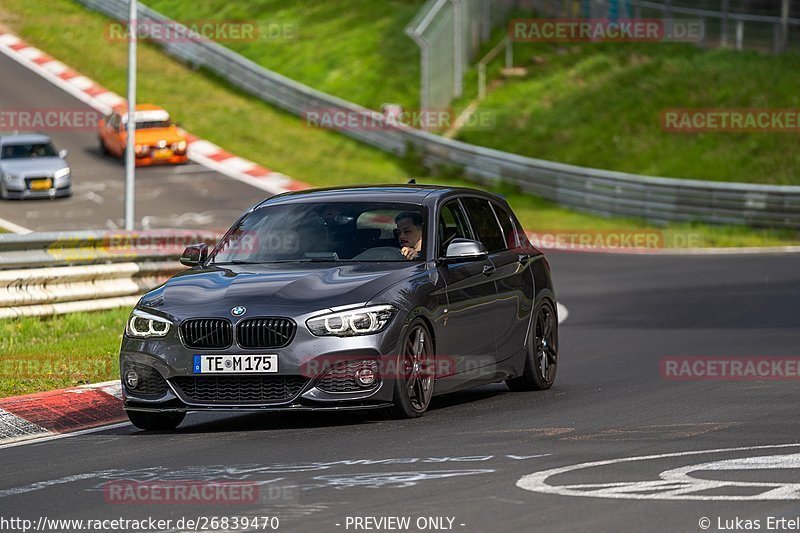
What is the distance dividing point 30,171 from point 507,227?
2438 centimetres

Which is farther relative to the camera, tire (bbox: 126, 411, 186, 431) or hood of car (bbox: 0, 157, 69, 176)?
hood of car (bbox: 0, 157, 69, 176)

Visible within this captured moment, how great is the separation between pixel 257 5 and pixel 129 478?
48388mm

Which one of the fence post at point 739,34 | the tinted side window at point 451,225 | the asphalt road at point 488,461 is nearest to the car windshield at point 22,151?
the fence post at point 739,34

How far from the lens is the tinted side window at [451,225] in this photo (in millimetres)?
11477

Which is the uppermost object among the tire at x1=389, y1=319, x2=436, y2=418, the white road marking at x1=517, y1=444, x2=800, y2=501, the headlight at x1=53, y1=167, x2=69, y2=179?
the headlight at x1=53, y1=167, x2=69, y2=179

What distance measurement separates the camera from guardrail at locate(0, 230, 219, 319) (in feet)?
53.3

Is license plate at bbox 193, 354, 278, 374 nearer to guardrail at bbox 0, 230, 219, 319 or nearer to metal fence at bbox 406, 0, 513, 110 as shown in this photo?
guardrail at bbox 0, 230, 219, 319

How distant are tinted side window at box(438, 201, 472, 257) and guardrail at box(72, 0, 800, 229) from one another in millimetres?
20856

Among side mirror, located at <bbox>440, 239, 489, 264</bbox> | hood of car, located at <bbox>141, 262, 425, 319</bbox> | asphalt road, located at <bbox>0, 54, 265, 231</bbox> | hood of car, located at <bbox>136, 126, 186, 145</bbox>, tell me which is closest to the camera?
hood of car, located at <bbox>141, 262, 425, 319</bbox>

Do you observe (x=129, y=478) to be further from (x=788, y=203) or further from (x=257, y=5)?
(x=257, y=5)

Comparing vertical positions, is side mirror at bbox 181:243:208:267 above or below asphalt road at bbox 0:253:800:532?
above

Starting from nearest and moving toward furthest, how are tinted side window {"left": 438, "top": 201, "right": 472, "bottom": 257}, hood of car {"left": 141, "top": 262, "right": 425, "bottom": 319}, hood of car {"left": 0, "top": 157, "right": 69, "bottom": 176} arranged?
1. hood of car {"left": 141, "top": 262, "right": 425, "bottom": 319}
2. tinted side window {"left": 438, "top": 201, "right": 472, "bottom": 257}
3. hood of car {"left": 0, "top": 157, "right": 69, "bottom": 176}

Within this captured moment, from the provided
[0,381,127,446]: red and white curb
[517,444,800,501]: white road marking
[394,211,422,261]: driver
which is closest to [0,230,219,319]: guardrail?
[0,381,127,446]: red and white curb

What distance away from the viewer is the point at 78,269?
17.1 metres
